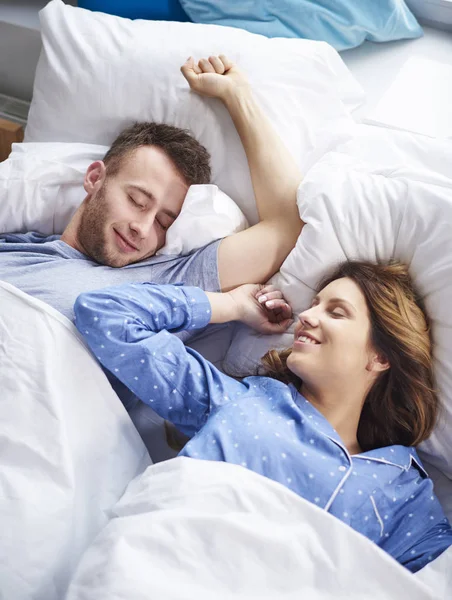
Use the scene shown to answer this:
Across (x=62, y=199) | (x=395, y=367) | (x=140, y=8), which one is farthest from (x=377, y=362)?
(x=140, y=8)

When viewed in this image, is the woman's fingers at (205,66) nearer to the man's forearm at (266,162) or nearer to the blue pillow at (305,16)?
the man's forearm at (266,162)

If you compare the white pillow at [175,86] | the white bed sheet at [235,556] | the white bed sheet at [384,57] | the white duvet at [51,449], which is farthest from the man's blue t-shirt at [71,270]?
the white bed sheet at [384,57]

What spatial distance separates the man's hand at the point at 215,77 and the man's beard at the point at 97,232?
1.01ft

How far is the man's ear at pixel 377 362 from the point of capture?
47.0 inches

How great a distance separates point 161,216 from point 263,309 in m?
0.32

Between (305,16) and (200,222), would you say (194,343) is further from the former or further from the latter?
(305,16)

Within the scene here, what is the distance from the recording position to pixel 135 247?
144 centimetres

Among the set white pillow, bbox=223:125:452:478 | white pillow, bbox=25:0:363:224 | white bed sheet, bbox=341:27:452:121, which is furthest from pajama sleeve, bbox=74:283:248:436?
white bed sheet, bbox=341:27:452:121

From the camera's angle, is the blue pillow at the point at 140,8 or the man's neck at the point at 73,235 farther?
the blue pillow at the point at 140,8

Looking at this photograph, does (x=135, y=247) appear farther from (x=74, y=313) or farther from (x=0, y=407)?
(x=0, y=407)

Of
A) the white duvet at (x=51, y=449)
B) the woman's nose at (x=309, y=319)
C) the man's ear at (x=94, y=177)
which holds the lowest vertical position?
the white duvet at (x=51, y=449)

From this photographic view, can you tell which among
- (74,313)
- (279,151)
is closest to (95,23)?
(279,151)

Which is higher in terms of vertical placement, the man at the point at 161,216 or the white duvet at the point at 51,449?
the man at the point at 161,216

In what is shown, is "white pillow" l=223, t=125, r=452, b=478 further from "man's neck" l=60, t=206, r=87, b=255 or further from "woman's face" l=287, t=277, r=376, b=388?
"man's neck" l=60, t=206, r=87, b=255
